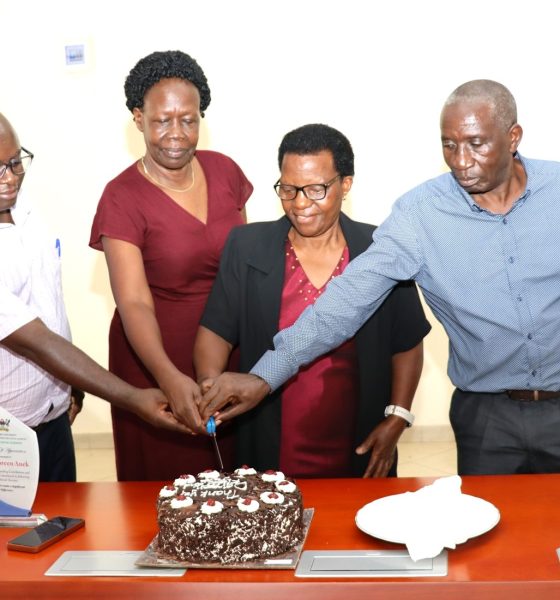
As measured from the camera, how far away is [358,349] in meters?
2.77

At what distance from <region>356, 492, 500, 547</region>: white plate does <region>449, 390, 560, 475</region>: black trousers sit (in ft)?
1.67

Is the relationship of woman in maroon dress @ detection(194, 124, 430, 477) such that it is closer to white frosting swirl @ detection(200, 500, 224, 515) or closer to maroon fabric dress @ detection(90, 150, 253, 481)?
maroon fabric dress @ detection(90, 150, 253, 481)

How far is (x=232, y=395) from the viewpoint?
8.62 ft

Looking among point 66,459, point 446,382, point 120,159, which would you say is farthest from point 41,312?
point 446,382

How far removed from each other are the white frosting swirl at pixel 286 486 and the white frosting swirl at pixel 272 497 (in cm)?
4

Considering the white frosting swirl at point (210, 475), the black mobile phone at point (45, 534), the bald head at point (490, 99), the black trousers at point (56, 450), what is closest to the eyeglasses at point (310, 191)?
the bald head at point (490, 99)

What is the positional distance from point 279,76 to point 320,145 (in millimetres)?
2759

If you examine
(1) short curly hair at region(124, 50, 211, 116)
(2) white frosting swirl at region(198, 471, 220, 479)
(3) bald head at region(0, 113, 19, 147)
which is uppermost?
(1) short curly hair at region(124, 50, 211, 116)

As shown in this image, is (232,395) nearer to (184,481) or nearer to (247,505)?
(184,481)

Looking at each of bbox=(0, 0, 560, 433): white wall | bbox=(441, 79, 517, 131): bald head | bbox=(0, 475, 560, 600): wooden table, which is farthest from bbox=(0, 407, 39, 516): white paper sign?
bbox=(0, 0, 560, 433): white wall

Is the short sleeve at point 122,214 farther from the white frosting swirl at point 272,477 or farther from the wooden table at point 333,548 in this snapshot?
the white frosting swirl at point 272,477

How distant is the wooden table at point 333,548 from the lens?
1759 millimetres

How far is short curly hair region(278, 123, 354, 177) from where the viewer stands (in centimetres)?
272

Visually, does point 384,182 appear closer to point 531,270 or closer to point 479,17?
point 479,17
